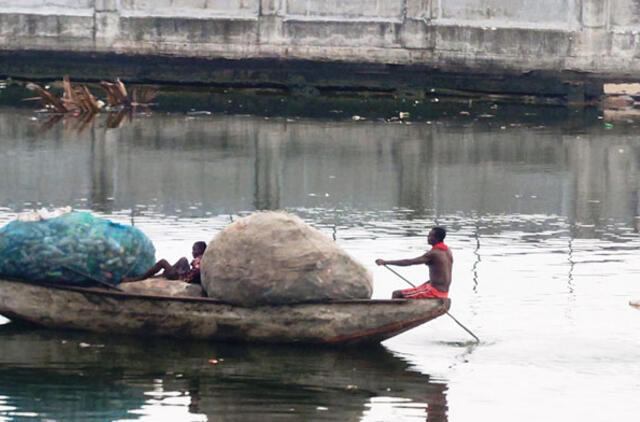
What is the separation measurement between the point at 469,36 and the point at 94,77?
1091 centimetres

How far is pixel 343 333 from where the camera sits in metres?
14.5

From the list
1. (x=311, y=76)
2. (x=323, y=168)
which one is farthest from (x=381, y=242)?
(x=311, y=76)

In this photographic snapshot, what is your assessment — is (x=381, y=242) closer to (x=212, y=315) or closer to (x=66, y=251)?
(x=212, y=315)

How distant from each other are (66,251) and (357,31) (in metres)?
29.3

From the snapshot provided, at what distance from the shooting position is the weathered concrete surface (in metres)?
43.2

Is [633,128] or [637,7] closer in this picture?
[633,128]

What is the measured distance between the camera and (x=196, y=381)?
1349 cm

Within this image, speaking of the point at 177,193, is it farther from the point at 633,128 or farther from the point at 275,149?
the point at 633,128

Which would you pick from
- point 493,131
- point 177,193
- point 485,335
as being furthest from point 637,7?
point 485,335

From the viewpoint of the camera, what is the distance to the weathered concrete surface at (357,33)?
43250mm

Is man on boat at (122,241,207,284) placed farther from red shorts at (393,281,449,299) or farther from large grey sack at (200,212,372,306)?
red shorts at (393,281,449,299)

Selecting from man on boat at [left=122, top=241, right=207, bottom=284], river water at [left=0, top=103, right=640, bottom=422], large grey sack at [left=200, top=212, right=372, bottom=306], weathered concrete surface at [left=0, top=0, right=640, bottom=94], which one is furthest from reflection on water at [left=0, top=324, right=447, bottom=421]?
weathered concrete surface at [left=0, top=0, right=640, bottom=94]

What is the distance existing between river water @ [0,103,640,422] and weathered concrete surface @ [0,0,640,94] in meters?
3.16

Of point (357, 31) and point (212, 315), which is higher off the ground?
point (357, 31)
